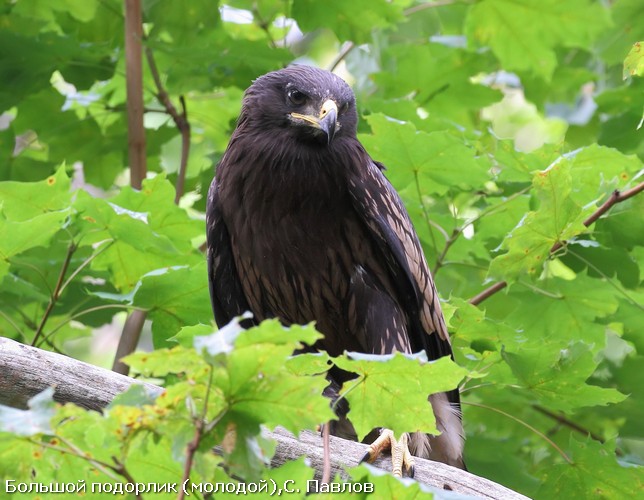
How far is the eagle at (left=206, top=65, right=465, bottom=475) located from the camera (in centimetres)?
377

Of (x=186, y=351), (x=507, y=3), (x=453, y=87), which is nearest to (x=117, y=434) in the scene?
(x=186, y=351)

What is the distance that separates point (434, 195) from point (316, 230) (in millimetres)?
868

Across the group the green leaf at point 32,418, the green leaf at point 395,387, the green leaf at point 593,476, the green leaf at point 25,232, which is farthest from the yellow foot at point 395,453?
the green leaf at point 32,418

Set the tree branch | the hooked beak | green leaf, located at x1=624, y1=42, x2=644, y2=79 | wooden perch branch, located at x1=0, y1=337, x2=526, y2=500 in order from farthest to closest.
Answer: the tree branch < the hooked beak < wooden perch branch, located at x1=0, y1=337, x2=526, y2=500 < green leaf, located at x1=624, y1=42, x2=644, y2=79

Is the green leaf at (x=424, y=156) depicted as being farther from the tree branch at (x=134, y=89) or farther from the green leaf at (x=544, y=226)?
the tree branch at (x=134, y=89)

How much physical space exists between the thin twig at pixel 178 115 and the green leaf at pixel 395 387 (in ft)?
7.98

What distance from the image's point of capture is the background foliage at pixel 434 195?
3.46 m

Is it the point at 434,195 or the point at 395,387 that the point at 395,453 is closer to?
the point at 395,387

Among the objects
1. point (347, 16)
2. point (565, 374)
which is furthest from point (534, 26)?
point (565, 374)

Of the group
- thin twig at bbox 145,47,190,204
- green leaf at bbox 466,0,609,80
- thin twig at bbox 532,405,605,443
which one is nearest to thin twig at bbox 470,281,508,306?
thin twig at bbox 532,405,605,443

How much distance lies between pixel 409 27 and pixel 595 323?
2.32 meters

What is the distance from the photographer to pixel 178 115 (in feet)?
15.7

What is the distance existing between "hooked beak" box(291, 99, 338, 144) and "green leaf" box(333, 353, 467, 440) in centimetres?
153

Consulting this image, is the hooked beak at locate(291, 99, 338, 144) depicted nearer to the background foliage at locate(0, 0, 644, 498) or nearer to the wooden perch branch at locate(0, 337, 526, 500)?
the background foliage at locate(0, 0, 644, 498)
